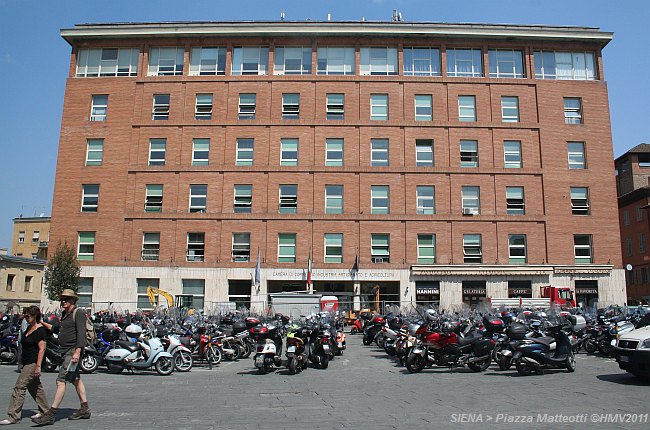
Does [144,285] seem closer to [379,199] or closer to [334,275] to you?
[334,275]

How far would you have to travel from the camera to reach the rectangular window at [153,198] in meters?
37.1

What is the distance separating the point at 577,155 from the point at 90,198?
1327 inches

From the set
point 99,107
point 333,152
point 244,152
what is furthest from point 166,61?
point 333,152

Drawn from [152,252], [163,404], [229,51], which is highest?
[229,51]

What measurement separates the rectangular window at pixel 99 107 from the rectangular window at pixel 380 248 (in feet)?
68.2

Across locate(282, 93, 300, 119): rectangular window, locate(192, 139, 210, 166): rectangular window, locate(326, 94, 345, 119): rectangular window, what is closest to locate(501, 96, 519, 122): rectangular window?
locate(326, 94, 345, 119): rectangular window

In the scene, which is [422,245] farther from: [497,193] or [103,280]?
[103,280]

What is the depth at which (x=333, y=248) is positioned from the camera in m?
36.4

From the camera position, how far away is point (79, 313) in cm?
820

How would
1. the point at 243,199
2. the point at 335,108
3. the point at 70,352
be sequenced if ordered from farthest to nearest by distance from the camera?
1. the point at 335,108
2. the point at 243,199
3. the point at 70,352

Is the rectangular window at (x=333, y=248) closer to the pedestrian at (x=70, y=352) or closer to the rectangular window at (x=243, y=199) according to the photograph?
the rectangular window at (x=243, y=199)

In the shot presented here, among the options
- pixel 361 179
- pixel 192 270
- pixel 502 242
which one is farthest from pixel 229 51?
pixel 502 242

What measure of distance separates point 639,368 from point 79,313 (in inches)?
418

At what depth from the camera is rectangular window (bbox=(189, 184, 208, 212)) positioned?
3706 cm
